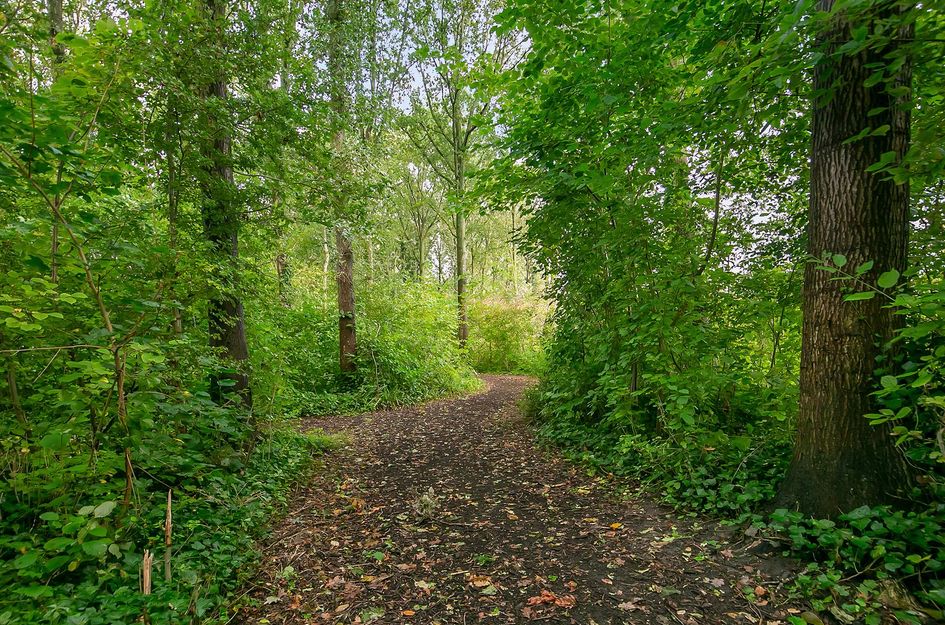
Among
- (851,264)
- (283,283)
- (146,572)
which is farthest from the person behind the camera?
(283,283)

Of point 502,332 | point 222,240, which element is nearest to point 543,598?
point 222,240

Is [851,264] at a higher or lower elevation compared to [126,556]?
higher

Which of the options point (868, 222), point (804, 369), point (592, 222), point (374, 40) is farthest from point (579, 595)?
point (374, 40)

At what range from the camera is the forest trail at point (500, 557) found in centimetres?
255

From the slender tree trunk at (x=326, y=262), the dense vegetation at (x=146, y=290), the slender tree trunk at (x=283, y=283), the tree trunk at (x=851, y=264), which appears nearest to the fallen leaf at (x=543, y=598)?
the tree trunk at (x=851, y=264)

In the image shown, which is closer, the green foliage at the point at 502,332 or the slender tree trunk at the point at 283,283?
the slender tree trunk at the point at 283,283

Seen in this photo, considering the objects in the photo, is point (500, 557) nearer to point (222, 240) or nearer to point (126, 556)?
point (126, 556)

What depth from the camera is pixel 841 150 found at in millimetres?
2613

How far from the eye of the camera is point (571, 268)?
555 centimetres

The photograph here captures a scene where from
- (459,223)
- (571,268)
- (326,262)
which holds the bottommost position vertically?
(571,268)

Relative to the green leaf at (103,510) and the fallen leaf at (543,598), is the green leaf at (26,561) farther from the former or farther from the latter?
the fallen leaf at (543,598)

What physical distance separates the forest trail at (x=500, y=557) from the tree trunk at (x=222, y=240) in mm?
1617

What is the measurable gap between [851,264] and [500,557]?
3269 mm

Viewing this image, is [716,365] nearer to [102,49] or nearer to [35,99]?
[35,99]
